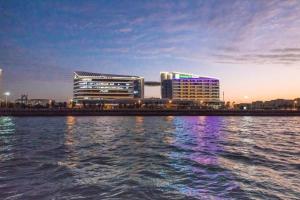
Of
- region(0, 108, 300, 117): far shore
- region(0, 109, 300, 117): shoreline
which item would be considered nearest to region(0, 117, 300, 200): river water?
region(0, 109, 300, 117): shoreline

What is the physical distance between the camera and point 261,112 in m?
157

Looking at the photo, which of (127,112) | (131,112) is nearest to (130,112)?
(131,112)

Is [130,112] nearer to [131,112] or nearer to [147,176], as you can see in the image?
[131,112]

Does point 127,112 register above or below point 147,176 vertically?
above

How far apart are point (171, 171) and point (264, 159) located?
26.2ft

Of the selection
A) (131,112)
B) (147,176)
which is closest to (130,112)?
(131,112)

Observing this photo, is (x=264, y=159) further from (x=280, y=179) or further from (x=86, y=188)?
(x=86, y=188)

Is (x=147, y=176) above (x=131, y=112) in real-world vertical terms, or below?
below

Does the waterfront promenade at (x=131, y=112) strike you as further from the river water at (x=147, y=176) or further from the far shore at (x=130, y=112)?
the river water at (x=147, y=176)

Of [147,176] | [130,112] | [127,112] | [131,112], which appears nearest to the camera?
[147,176]

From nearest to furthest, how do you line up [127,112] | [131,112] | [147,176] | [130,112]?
[147,176] → [127,112] → [130,112] → [131,112]

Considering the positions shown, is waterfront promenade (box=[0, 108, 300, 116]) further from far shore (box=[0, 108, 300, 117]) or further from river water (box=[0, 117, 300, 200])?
river water (box=[0, 117, 300, 200])

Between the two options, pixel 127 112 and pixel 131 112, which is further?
pixel 131 112

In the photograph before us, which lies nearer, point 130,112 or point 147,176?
point 147,176
